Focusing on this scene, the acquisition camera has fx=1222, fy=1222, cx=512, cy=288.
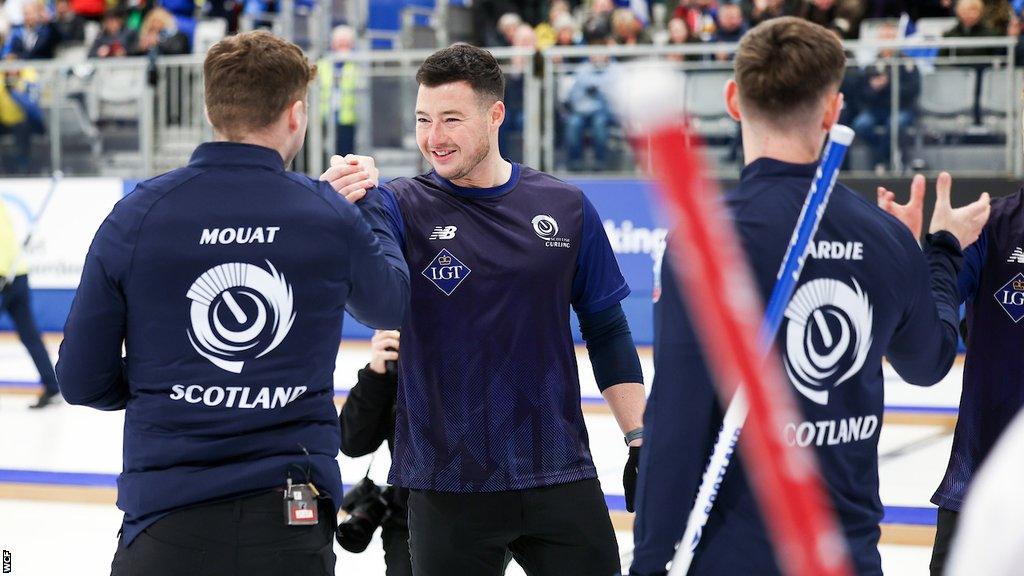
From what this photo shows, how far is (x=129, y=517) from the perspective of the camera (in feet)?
8.27

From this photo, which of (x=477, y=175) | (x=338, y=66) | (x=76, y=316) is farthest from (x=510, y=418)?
(x=338, y=66)

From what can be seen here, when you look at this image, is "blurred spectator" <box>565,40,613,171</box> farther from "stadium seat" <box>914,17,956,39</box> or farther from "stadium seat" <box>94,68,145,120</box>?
"stadium seat" <box>94,68,145,120</box>

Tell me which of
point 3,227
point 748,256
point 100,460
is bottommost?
point 100,460

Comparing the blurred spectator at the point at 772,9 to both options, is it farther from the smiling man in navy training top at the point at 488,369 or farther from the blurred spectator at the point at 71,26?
the smiling man in navy training top at the point at 488,369

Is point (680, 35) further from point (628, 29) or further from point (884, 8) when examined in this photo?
point (884, 8)

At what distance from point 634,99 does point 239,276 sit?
1702 mm

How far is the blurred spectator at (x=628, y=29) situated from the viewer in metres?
12.1

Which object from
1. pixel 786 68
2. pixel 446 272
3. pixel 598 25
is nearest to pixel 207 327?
pixel 446 272

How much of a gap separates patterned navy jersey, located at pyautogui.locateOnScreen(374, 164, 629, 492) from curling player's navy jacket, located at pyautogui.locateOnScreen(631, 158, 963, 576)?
0.97m

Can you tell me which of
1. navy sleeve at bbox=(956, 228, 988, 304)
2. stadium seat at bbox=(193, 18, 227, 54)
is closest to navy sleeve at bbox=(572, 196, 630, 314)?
navy sleeve at bbox=(956, 228, 988, 304)

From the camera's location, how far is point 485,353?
3.09m

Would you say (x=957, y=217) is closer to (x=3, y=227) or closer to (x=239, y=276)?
(x=239, y=276)

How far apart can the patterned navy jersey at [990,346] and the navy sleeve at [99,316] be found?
78.1 inches

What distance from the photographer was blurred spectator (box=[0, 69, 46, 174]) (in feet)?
43.0
